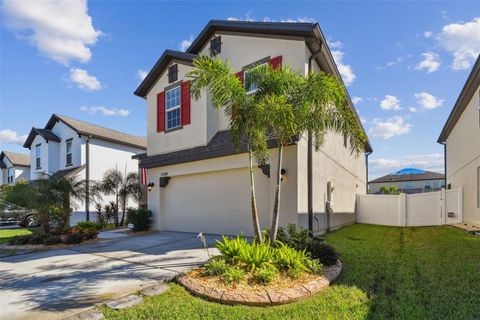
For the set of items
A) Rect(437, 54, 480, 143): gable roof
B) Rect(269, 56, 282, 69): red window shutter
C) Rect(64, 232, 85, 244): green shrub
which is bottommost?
Rect(64, 232, 85, 244): green shrub

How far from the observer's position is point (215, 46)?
12844mm

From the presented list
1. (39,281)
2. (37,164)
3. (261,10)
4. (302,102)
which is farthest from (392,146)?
(37,164)

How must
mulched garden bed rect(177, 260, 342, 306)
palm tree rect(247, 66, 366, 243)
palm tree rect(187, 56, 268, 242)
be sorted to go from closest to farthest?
mulched garden bed rect(177, 260, 342, 306)
palm tree rect(247, 66, 366, 243)
palm tree rect(187, 56, 268, 242)

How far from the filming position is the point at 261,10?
1091 cm

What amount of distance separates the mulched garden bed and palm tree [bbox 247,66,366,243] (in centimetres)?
157

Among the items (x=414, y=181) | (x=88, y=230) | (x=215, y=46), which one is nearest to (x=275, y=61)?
(x=215, y=46)

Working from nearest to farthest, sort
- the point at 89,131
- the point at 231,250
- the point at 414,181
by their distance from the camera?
the point at 231,250, the point at 89,131, the point at 414,181

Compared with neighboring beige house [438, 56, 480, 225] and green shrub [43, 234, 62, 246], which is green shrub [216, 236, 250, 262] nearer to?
green shrub [43, 234, 62, 246]

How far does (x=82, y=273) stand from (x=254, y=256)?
12.5 feet

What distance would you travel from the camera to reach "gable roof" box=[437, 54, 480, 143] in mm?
11492

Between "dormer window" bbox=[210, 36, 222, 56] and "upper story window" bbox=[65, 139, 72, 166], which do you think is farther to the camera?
"upper story window" bbox=[65, 139, 72, 166]

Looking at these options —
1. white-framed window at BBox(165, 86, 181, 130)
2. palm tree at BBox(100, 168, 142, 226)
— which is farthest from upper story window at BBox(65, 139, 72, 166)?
white-framed window at BBox(165, 86, 181, 130)

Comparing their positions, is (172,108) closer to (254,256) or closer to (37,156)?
(254,256)

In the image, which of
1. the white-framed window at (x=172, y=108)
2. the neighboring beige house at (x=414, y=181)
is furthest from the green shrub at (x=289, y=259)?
the neighboring beige house at (x=414, y=181)
